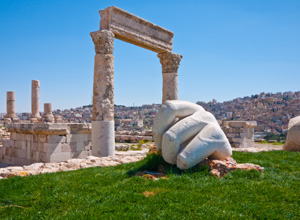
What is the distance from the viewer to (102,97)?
959 centimetres

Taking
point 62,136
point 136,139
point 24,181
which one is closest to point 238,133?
point 136,139

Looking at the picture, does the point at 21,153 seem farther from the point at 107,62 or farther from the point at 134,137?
the point at 134,137

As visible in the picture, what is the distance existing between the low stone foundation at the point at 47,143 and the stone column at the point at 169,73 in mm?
4353

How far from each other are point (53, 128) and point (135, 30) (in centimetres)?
497

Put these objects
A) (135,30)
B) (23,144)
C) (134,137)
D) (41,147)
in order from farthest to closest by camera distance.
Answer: (134,137) < (135,30) < (23,144) < (41,147)

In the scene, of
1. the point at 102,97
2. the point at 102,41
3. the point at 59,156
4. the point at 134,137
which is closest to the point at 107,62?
the point at 102,41

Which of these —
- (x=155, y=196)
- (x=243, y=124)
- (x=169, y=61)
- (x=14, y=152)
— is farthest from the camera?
(x=243, y=124)

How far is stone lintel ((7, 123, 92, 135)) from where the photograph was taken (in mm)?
9188

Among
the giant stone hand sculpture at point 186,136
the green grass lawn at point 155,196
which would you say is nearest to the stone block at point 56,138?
the green grass lawn at point 155,196

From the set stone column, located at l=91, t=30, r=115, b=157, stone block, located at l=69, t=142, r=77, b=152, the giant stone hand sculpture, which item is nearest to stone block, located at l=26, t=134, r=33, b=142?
stone block, located at l=69, t=142, r=77, b=152

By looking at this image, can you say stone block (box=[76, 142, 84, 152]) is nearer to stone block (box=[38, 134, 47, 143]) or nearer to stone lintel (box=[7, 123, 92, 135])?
stone lintel (box=[7, 123, 92, 135])

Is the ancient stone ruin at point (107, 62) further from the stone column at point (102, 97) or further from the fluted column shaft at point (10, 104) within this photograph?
the fluted column shaft at point (10, 104)

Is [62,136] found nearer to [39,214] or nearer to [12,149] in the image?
[12,149]

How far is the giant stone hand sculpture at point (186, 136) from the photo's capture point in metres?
5.45
